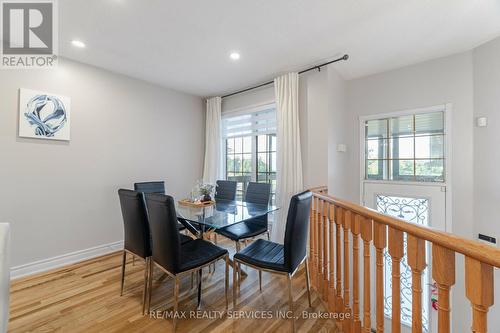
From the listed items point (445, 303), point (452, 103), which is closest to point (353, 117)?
point (452, 103)

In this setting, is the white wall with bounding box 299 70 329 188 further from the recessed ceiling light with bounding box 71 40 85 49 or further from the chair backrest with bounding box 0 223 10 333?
the chair backrest with bounding box 0 223 10 333

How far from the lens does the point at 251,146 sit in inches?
160

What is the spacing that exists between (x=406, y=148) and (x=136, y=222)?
11.4 ft

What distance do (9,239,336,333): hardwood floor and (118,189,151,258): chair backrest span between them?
50cm

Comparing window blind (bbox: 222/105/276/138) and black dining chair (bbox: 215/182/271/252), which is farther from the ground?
window blind (bbox: 222/105/276/138)

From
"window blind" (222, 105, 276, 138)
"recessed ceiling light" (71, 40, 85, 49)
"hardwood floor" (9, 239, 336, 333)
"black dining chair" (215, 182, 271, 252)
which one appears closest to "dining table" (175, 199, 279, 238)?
"black dining chair" (215, 182, 271, 252)

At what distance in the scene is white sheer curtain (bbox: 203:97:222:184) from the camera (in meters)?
4.21

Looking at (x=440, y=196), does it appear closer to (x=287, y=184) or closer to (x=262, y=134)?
(x=287, y=184)

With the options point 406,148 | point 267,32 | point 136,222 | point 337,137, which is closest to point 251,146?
point 337,137

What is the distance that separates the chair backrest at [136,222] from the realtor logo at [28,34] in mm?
1797

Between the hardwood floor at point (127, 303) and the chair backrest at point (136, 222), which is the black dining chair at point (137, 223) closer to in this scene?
the chair backrest at point (136, 222)

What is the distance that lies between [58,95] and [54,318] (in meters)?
2.43

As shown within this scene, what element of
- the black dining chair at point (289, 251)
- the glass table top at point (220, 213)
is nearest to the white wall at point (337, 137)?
the glass table top at point (220, 213)

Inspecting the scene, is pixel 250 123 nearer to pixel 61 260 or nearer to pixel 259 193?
pixel 259 193
